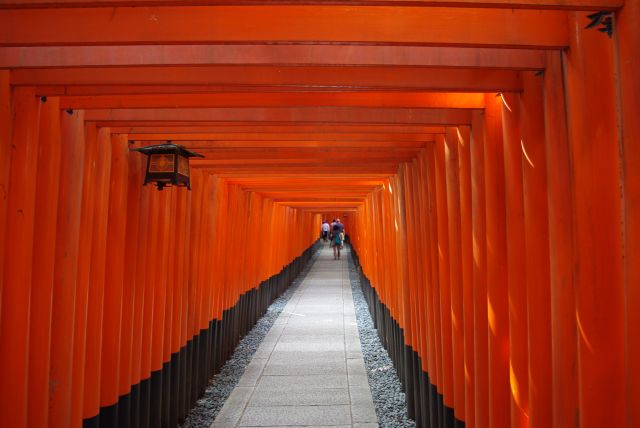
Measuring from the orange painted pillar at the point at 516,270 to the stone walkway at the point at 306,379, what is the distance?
3131mm

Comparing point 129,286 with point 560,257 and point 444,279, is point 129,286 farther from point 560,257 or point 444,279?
point 560,257

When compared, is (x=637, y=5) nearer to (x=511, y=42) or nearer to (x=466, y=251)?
(x=511, y=42)

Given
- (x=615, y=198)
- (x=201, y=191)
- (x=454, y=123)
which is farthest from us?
(x=201, y=191)

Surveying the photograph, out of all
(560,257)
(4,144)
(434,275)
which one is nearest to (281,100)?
(4,144)

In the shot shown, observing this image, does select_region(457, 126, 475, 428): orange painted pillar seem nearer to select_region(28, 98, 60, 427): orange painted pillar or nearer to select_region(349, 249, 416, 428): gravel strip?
select_region(349, 249, 416, 428): gravel strip

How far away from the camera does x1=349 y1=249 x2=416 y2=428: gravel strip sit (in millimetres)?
5613

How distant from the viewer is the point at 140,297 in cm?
425

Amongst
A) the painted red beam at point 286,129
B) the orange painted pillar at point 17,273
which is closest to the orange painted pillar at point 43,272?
the orange painted pillar at point 17,273

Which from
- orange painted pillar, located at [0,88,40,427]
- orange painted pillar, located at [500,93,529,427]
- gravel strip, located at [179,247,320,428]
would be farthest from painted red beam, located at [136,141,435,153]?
gravel strip, located at [179,247,320,428]

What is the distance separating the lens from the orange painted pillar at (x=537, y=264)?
2.24 meters

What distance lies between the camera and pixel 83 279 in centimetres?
331

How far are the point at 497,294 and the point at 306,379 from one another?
454cm

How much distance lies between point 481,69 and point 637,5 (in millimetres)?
870

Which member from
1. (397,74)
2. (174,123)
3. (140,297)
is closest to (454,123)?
(397,74)
